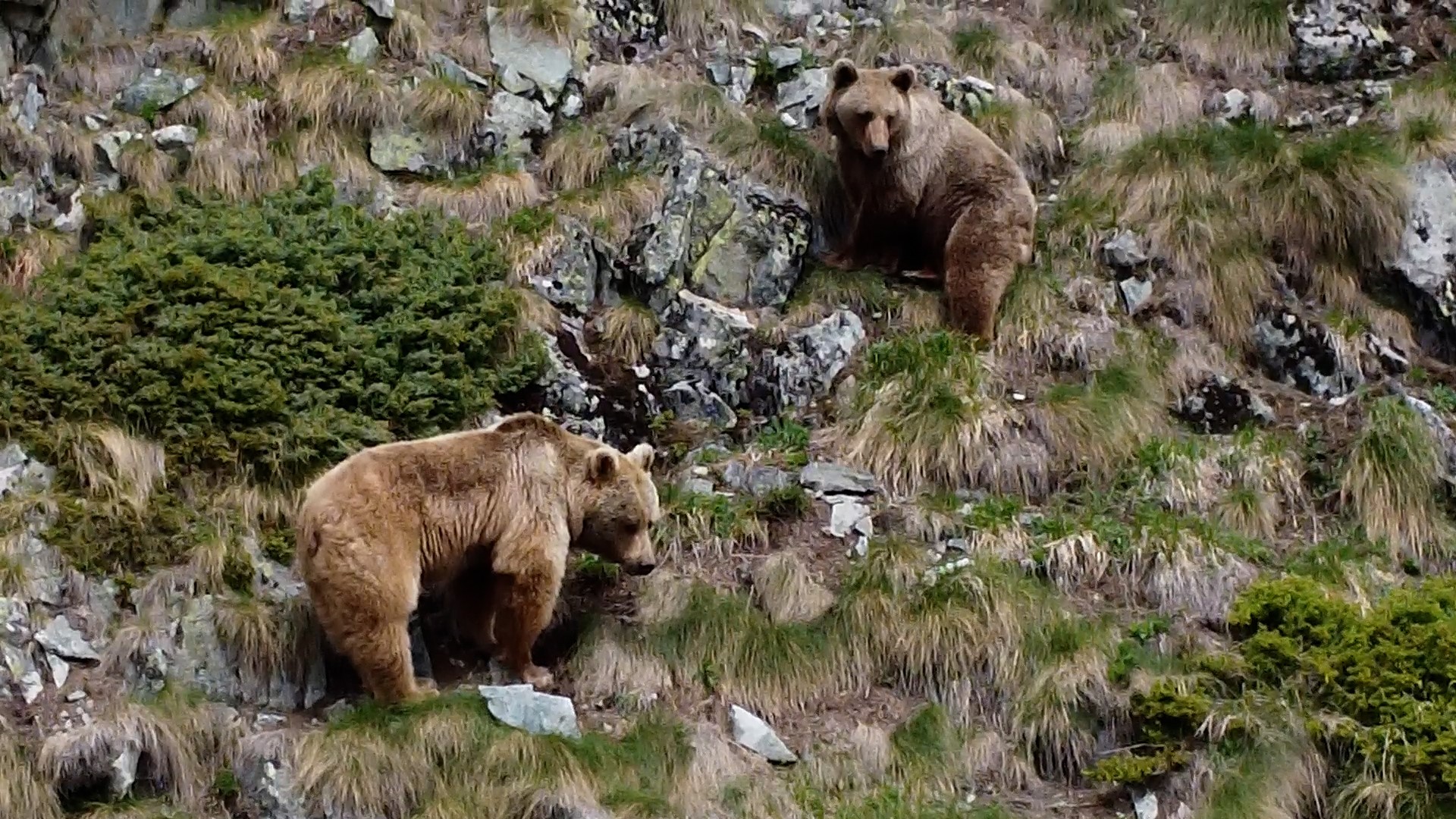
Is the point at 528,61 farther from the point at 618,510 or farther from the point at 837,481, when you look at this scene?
the point at 618,510

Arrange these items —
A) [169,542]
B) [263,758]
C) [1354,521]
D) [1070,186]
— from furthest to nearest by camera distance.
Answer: [1070,186]
[1354,521]
[169,542]
[263,758]

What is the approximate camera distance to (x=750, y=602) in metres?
8.07

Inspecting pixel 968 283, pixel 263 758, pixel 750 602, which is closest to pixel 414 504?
pixel 263 758

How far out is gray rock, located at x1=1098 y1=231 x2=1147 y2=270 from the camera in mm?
10305

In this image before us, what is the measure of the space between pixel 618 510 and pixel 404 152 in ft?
12.5

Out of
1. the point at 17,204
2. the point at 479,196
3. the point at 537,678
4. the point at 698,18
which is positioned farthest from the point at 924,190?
the point at 17,204

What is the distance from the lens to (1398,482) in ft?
29.1

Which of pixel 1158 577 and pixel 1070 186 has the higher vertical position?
pixel 1070 186

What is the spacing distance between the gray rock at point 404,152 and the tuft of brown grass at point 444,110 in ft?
0.41

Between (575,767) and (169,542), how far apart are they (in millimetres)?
2358

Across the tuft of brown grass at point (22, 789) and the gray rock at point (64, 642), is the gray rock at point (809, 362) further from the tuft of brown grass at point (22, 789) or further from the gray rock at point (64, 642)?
the tuft of brown grass at point (22, 789)

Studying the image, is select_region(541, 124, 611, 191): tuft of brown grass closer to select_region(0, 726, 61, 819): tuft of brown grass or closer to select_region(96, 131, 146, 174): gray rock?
select_region(96, 131, 146, 174): gray rock

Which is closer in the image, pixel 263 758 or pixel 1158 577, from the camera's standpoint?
pixel 263 758

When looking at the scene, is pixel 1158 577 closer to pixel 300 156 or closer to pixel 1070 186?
pixel 1070 186
